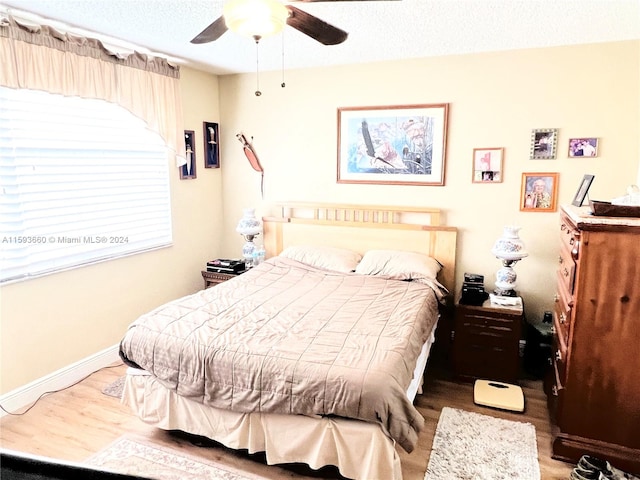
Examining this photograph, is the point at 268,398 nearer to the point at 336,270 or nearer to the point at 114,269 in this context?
the point at 336,270

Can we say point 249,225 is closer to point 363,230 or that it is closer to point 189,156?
point 189,156

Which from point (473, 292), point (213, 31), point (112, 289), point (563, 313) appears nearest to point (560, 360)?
point (563, 313)

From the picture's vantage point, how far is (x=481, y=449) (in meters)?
2.41

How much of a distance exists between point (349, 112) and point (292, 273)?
1525 millimetres

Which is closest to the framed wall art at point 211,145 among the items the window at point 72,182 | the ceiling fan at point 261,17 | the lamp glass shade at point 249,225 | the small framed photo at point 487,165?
the window at point 72,182

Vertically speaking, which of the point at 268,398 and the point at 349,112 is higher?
the point at 349,112

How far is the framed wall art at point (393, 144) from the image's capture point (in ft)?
12.0

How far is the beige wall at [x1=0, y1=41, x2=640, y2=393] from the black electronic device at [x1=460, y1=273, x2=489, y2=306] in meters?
0.32

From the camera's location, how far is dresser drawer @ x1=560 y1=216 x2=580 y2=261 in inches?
87.3

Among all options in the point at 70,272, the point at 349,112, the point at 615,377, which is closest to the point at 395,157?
the point at 349,112

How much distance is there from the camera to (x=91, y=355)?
329 centimetres

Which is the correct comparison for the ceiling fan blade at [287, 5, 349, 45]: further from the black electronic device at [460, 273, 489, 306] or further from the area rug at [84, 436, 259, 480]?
the area rug at [84, 436, 259, 480]

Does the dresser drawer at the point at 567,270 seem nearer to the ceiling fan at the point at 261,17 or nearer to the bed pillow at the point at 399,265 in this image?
the bed pillow at the point at 399,265

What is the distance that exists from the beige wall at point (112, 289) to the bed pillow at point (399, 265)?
171cm
